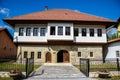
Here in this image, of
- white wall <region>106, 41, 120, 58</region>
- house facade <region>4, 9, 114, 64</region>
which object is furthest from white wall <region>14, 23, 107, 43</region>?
white wall <region>106, 41, 120, 58</region>

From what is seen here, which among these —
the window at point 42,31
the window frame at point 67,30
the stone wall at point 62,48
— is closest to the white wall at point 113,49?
the stone wall at point 62,48

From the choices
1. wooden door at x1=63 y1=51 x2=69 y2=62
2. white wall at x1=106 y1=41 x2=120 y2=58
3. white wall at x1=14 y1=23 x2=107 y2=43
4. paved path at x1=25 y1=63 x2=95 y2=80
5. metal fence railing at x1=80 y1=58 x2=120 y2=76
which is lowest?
paved path at x1=25 y1=63 x2=95 y2=80

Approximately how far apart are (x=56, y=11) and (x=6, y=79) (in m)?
18.5

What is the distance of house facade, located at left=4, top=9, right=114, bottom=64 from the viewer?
79.0 feet

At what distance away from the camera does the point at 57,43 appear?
24766 millimetres

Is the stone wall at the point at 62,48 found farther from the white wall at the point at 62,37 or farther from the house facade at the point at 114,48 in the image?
the house facade at the point at 114,48

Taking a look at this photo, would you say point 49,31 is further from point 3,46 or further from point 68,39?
point 3,46

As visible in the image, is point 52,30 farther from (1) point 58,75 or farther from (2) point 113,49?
(1) point 58,75

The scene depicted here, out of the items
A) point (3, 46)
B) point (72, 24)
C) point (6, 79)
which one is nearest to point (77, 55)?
point (72, 24)

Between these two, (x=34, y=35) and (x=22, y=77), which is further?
(x=34, y=35)

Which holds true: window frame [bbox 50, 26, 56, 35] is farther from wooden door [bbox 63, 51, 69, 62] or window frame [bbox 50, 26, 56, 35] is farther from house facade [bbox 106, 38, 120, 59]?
house facade [bbox 106, 38, 120, 59]

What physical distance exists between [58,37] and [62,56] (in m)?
3.71

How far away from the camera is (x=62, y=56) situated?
2616cm

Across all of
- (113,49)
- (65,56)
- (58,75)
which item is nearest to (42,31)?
(65,56)
